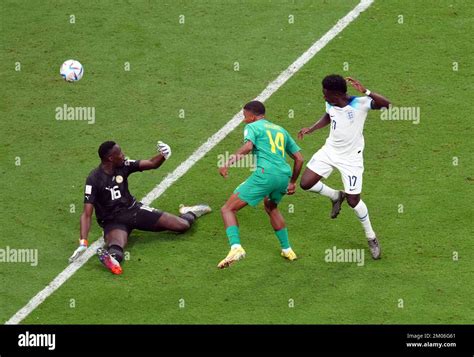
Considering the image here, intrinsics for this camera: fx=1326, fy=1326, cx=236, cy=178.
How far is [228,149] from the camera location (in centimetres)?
2039

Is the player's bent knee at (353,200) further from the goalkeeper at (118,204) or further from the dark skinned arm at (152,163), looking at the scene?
the dark skinned arm at (152,163)

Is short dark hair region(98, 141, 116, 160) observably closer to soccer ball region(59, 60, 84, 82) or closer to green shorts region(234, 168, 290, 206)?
green shorts region(234, 168, 290, 206)

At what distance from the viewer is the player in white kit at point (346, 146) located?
17609 mm

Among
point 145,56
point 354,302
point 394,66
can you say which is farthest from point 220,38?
point 354,302

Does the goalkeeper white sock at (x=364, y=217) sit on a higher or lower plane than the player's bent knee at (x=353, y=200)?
lower

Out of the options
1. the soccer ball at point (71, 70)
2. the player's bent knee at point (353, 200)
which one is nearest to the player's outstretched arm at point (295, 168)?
the player's bent knee at point (353, 200)

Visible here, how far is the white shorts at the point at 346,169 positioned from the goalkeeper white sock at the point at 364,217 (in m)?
0.19

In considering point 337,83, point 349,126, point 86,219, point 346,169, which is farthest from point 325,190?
point 86,219

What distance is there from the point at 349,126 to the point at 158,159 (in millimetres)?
2663

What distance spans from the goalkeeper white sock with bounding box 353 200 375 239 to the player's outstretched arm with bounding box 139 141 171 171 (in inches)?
105

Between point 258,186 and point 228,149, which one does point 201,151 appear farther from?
point 258,186

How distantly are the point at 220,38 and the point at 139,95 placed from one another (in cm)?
192

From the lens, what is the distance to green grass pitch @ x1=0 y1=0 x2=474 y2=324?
56.9 feet
